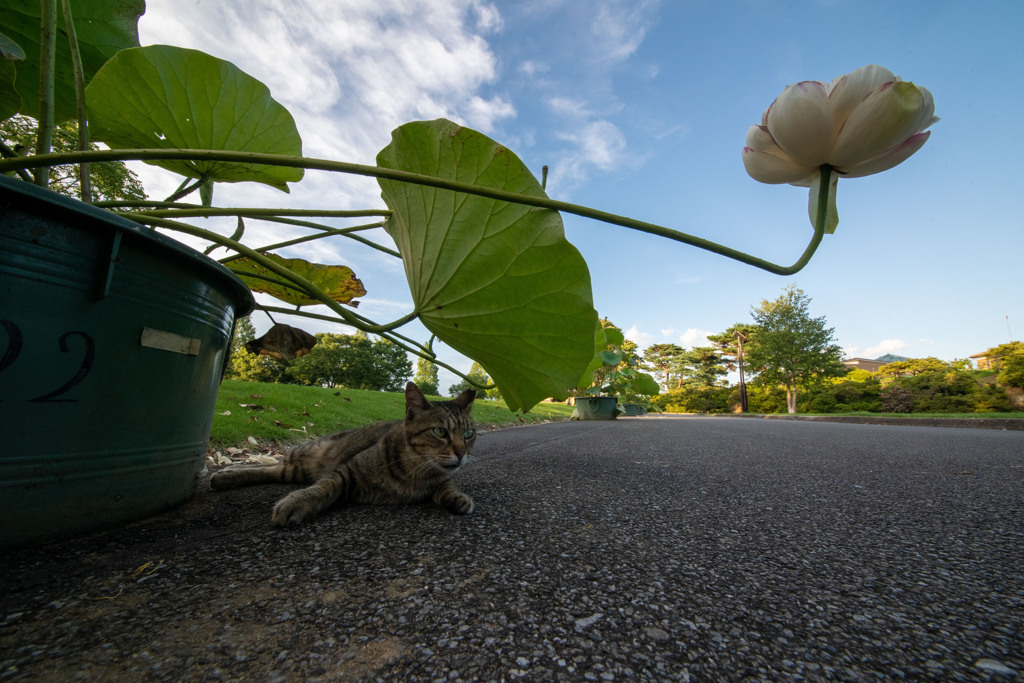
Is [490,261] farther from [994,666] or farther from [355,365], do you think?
[355,365]

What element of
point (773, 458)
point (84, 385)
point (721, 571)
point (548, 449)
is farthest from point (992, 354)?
point (84, 385)

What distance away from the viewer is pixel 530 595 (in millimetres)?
798

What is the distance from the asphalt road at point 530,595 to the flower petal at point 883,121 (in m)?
0.86

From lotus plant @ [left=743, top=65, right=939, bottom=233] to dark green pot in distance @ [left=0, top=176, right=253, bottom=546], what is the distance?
1.39 metres

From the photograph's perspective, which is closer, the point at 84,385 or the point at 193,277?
the point at 84,385

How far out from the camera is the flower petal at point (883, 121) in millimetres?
694

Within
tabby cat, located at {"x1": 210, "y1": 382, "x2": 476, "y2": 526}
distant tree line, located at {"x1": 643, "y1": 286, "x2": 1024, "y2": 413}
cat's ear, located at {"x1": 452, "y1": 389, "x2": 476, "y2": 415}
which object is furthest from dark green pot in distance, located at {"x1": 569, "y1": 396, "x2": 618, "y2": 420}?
distant tree line, located at {"x1": 643, "y1": 286, "x2": 1024, "y2": 413}

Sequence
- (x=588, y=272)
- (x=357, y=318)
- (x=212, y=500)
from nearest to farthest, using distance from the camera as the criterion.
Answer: (x=588, y=272) < (x=357, y=318) < (x=212, y=500)

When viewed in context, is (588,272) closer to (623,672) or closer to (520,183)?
(520,183)

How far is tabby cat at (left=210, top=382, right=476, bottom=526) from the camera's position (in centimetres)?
145

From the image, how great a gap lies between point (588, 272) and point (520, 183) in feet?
0.92

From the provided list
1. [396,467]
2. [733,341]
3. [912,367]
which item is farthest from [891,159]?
[733,341]

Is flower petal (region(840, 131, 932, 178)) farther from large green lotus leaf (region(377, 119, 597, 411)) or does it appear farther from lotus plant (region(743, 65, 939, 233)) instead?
large green lotus leaf (region(377, 119, 597, 411))

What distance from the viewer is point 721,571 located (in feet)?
3.04
